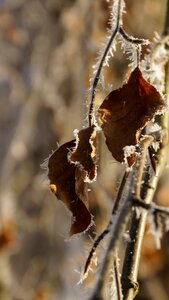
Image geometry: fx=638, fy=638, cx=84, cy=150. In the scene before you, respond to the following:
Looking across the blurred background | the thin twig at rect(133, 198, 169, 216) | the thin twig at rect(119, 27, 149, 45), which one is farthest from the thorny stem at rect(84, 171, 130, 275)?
the blurred background

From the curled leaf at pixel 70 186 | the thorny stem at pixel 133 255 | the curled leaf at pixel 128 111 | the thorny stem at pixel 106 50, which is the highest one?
the thorny stem at pixel 106 50

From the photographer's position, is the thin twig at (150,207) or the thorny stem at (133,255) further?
the thorny stem at (133,255)

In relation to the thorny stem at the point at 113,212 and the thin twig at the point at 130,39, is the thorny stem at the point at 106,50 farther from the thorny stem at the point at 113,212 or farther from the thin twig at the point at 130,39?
the thorny stem at the point at 113,212

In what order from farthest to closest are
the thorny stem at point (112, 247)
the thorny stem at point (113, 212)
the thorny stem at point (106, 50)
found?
1. the thorny stem at point (106, 50)
2. the thorny stem at point (113, 212)
3. the thorny stem at point (112, 247)

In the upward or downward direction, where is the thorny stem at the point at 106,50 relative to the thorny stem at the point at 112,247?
upward

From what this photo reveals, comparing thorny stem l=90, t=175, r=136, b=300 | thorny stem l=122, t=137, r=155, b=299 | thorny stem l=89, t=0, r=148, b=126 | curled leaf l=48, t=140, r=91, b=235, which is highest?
thorny stem l=89, t=0, r=148, b=126

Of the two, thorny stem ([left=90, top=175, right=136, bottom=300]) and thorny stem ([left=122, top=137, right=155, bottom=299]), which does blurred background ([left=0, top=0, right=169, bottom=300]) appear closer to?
thorny stem ([left=122, top=137, right=155, bottom=299])

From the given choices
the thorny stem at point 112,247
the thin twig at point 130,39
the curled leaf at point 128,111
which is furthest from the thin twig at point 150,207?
the thin twig at point 130,39
